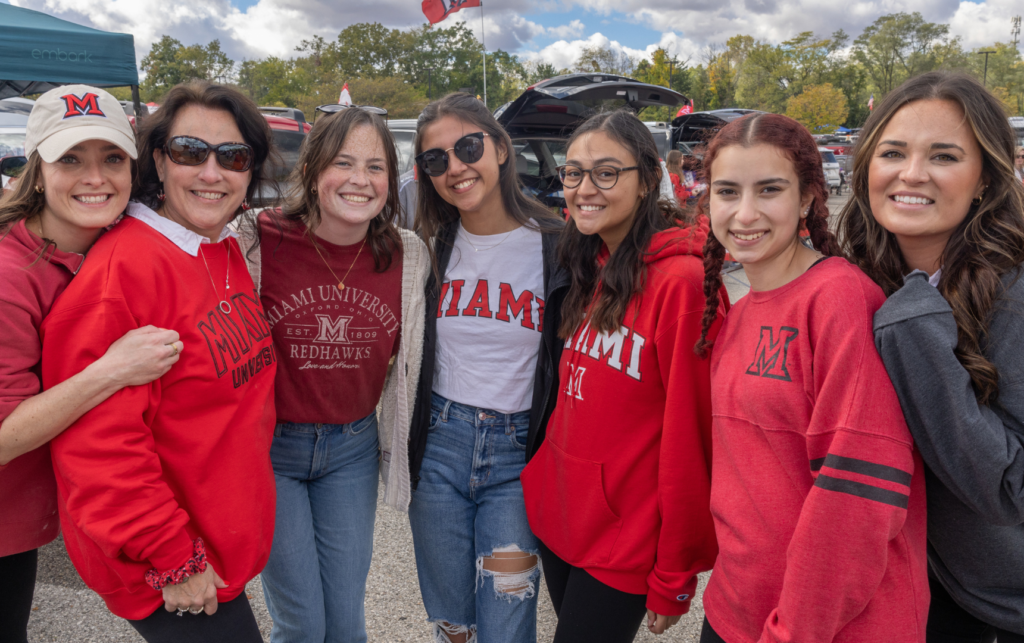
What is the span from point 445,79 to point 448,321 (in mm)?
69467

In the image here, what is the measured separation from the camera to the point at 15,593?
194 centimetres

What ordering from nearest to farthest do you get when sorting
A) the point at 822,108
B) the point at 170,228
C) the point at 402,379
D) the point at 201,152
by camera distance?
the point at 170,228
the point at 201,152
the point at 402,379
the point at 822,108

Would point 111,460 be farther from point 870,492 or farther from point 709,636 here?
point 870,492

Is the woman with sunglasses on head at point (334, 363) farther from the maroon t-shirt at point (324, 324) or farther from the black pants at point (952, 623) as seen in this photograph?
the black pants at point (952, 623)

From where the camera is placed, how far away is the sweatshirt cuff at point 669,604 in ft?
5.83

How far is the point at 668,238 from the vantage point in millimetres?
1930

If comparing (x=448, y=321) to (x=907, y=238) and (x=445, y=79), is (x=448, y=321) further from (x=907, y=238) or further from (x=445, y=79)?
(x=445, y=79)

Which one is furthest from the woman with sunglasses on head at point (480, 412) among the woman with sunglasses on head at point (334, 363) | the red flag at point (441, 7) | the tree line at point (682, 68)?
the tree line at point (682, 68)

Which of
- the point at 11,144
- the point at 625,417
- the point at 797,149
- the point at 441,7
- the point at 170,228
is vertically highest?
the point at 441,7

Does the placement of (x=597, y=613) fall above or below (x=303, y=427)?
below

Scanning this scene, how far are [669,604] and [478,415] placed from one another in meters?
0.88

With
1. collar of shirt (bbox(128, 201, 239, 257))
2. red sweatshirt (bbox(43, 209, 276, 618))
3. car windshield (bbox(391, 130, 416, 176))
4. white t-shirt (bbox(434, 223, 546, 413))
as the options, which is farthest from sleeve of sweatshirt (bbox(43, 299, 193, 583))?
car windshield (bbox(391, 130, 416, 176))

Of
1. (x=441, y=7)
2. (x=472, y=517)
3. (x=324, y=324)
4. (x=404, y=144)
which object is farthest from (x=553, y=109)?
(x=441, y=7)

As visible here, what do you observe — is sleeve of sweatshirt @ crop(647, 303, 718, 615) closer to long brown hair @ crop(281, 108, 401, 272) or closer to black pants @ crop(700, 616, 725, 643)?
black pants @ crop(700, 616, 725, 643)
